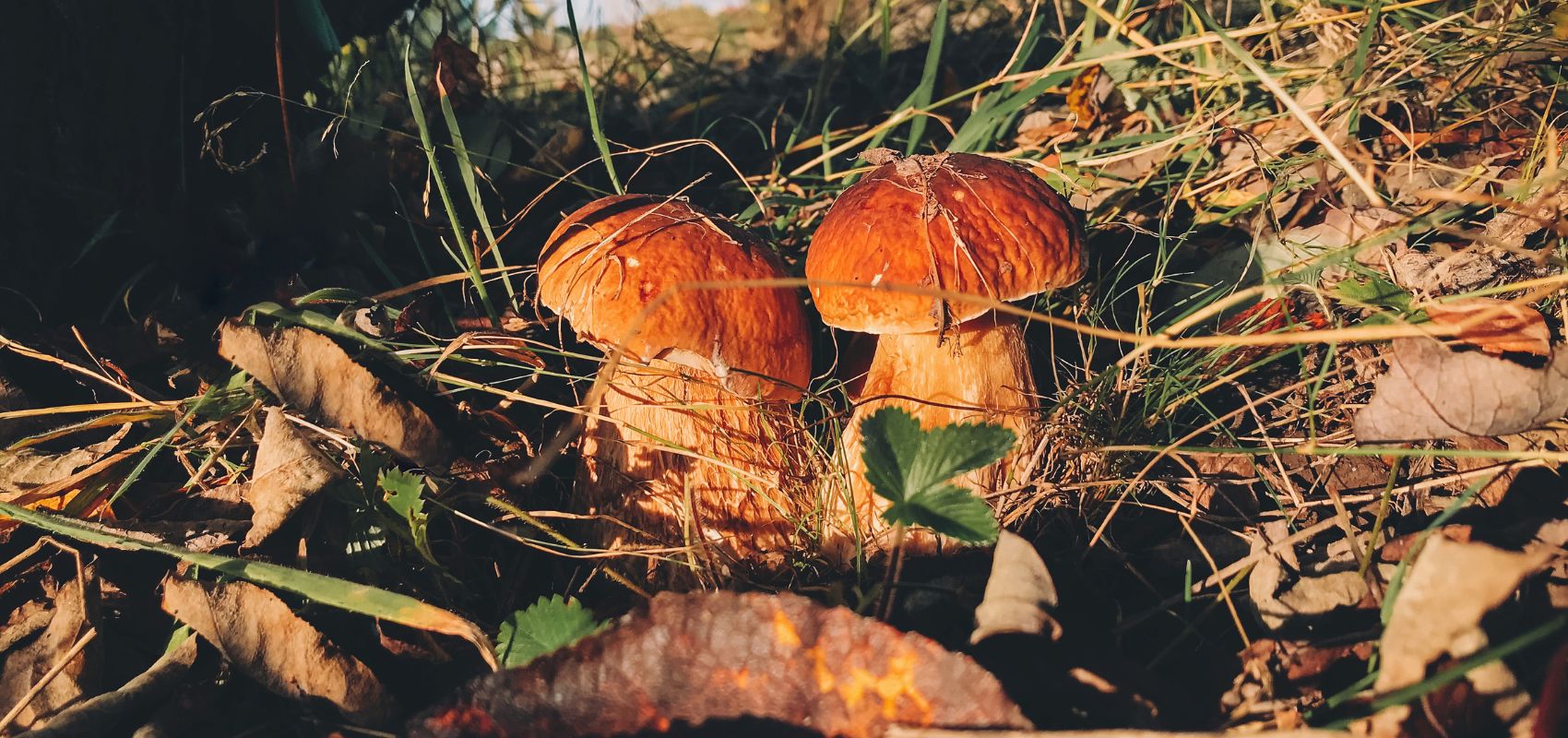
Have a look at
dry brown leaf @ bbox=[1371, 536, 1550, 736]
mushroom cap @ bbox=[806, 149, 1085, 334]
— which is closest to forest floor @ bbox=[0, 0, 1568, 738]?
dry brown leaf @ bbox=[1371, 536, 1550, 736]

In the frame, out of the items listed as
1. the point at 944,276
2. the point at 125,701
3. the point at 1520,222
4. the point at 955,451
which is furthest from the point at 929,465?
the point at 1520,222

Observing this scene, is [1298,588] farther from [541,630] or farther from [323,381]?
[323,381]

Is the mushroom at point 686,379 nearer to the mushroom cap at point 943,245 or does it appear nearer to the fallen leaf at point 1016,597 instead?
the mushroom cap at point 943,245

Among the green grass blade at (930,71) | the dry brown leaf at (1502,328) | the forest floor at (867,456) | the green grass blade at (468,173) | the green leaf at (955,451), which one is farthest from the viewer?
the green grass blade at (930,71)

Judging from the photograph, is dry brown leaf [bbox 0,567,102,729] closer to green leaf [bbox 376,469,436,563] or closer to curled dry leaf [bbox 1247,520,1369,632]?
green leaf [bbox 376,469,436,563]

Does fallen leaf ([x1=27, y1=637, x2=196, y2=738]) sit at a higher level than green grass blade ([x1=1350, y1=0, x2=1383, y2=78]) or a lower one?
lower

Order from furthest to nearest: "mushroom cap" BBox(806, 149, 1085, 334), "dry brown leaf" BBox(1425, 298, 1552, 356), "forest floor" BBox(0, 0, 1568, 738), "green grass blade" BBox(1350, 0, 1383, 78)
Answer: "green grass blade" BBox(1350, 0, 1383, 78) < "mushroom cap" BBox(806, 149, 1085, 334) < "dry brown leaf" BBox(1425, 298, 1552, 356) < "forest floor" BBox(0, 0, 1568, 738)

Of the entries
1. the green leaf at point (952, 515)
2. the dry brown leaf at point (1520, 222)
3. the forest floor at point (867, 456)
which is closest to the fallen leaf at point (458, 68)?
the forest floor at point (867, 456)
